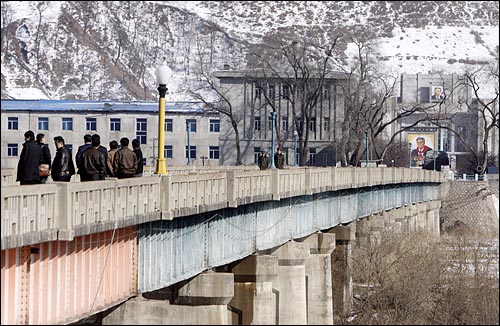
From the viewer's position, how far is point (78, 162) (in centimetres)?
2434

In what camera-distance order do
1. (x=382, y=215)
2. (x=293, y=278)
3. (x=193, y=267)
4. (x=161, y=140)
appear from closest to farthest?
(x=161, y=140)
(x=193, y=267)
(x=293, y=278)
(x=382, y=215)

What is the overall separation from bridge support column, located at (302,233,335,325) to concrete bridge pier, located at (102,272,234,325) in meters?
13.4

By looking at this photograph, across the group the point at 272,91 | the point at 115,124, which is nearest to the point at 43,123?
the point at 115,124

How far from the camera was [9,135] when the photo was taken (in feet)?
272

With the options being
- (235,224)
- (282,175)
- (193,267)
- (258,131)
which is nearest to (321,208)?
(282,175)

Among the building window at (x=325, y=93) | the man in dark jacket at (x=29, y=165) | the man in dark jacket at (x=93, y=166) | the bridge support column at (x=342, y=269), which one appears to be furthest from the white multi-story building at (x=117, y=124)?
the man in dark jacket at (x=29, y=165)

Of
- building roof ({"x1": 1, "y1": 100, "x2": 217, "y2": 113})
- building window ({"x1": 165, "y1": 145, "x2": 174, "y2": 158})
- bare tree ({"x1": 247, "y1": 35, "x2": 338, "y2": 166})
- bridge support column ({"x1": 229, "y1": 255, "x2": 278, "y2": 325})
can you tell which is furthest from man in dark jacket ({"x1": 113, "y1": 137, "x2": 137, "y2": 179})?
building window ({"x1": 165, "y1": 145, "x2": 174, "y2": 158})

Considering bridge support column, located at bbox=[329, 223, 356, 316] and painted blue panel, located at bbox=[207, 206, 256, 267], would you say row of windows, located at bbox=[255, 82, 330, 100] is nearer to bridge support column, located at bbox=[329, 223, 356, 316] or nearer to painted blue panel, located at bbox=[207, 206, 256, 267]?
bridge support column, located at bbox=[329, 223, 356, 316]

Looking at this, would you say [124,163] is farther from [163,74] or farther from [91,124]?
[91,124]

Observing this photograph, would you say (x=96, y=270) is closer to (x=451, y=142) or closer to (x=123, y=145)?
(x=123, y=145)

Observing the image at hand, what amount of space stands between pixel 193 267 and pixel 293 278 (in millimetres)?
12676

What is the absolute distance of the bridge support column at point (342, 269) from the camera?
52406mm

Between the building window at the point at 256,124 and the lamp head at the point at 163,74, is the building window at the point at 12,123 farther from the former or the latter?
the lamp head at the point at 163,74

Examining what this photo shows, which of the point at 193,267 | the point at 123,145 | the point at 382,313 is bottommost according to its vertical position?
the point at 382,313
